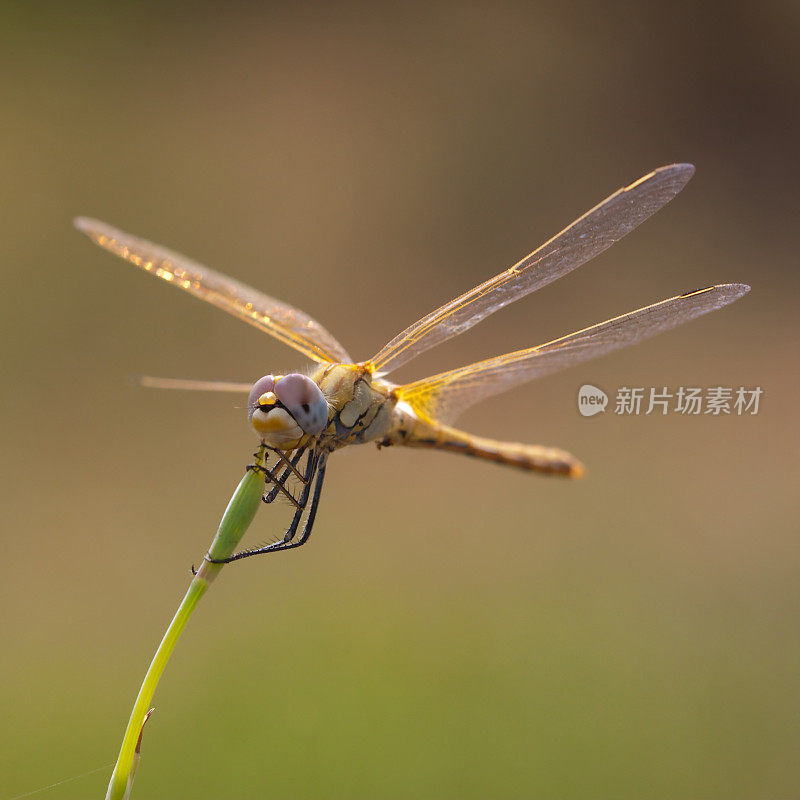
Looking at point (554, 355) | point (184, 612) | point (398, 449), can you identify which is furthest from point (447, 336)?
point (398, 449)

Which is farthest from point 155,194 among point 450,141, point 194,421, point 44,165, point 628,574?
point 628,574

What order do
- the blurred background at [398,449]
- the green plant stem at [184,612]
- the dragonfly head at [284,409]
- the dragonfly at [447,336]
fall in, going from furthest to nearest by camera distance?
1. the blurred background at [398,449]
2. the dragonfly at [447,336]
3. the dragonfly head at [284,409]
4. the green plant stem at [184,612]

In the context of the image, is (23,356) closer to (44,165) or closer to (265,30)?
(44,165)

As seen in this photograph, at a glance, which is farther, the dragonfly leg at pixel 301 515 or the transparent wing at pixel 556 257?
the transparent wing at pixel 556 257

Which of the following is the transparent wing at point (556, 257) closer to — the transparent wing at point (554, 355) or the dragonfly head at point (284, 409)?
the transparent wing at point (554, 355)

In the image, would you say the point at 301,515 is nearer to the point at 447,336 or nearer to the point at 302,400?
the point at 302,400

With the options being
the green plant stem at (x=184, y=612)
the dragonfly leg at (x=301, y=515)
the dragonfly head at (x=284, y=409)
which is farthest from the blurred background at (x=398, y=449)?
the green plant stem at (x=184, y=612)
